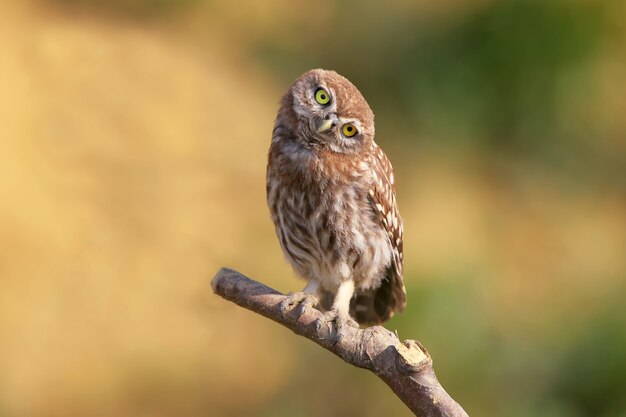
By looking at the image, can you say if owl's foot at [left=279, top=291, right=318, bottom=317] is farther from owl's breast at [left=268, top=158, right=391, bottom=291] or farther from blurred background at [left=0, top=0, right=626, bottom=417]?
blurred background at [left=0, top=0, right=626, bottom=417]

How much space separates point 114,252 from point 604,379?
410cm

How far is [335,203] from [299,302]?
439 mm

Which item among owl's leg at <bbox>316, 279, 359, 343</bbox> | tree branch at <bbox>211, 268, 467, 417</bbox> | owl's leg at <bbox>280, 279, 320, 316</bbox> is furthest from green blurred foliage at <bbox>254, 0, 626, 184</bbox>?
tree branch at <bbox>211, 268, 467, 417</bbox>

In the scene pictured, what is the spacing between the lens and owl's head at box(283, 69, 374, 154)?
324cm

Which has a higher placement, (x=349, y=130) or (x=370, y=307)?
(x=349, y=130)

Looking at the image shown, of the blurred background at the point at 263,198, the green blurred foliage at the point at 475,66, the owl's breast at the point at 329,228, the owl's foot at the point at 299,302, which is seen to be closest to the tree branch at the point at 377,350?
the owl's foot at the point at 299,302

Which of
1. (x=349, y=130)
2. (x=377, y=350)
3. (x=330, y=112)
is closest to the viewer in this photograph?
(x=377, y=350)

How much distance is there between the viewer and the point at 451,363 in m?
7.10

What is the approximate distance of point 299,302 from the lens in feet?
12.2

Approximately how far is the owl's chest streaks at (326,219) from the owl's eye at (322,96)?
0.38m

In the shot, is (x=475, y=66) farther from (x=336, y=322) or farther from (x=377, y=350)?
(x=377, y=350)

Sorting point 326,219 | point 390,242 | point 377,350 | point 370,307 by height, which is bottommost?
point 377,350

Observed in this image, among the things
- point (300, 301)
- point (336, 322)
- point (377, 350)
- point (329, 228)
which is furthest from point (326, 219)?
point (377, 350)

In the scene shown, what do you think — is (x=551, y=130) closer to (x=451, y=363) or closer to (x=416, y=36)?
(x=416, y=36)
